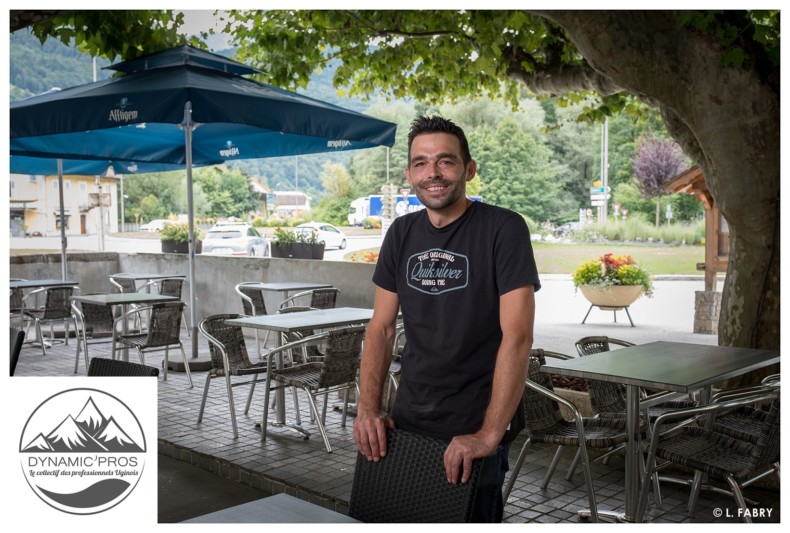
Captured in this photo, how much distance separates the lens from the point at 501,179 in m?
53.8

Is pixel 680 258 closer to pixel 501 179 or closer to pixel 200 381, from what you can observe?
pixel 501 179

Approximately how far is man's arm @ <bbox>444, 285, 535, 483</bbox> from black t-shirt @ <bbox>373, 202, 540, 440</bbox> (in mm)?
42

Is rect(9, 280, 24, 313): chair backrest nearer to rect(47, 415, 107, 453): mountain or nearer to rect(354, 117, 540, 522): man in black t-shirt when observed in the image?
rect(47, 415, 107, 453): mountain

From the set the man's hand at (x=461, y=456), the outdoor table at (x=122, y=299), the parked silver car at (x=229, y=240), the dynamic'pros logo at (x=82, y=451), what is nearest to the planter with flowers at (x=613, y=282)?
the outdoor table at (x=122, y=299)

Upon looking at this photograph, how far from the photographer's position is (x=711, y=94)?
5312 mm

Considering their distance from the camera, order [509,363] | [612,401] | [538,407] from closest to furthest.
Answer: [509,363] < [538,407] < [612,401]

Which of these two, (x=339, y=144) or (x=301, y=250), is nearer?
(x=339, y=144)

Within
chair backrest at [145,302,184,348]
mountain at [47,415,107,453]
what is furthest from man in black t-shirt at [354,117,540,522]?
chair backrest at [145,302,184,348]

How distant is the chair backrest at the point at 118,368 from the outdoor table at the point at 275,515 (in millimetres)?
1099

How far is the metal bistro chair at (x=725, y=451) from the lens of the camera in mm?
3420

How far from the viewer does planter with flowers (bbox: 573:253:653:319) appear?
1290cm

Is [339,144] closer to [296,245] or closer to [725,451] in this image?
[296,245]

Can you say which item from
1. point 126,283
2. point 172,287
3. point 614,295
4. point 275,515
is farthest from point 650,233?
point 275,515

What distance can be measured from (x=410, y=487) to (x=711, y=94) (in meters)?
4.09
